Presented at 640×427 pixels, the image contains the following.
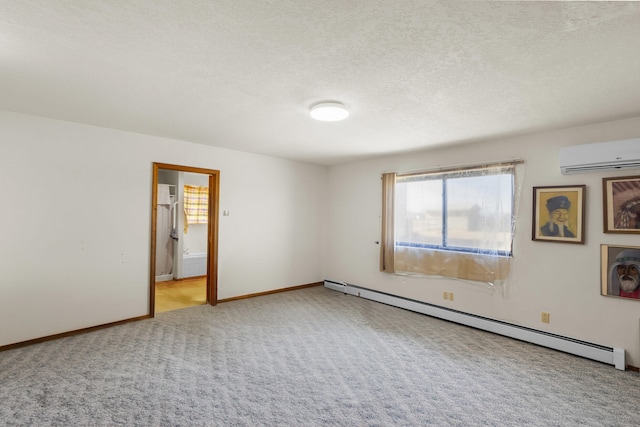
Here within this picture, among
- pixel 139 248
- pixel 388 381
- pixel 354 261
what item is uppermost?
pixel 139 248

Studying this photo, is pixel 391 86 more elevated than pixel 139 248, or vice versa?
pixel 391 86

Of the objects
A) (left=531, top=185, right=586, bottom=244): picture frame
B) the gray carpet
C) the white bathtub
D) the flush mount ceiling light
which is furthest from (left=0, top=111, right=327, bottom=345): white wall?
(left=531, top=185, right=586, bottom=244): picture frame

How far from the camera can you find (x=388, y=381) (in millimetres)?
2588

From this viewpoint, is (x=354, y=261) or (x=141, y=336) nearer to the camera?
(x=141, y=336)

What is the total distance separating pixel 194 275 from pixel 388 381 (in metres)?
5.24

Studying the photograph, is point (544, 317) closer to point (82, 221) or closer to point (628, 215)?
point (628, 215)

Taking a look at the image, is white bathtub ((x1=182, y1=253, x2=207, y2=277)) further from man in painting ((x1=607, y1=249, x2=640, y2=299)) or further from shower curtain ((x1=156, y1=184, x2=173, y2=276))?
man in painting ((x1=607, y1=249, x2=640, y2=299))

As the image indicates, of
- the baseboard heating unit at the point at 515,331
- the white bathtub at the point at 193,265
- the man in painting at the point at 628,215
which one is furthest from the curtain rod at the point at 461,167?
the white bathtub at the point at 193,265

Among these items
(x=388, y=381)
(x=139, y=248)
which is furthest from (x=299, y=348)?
(x=139, y=248)

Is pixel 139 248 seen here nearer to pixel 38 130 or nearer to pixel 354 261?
pixel 38 130

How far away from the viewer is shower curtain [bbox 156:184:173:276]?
6.49 m

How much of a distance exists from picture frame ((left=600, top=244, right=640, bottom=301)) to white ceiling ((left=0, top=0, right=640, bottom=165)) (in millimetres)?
1287

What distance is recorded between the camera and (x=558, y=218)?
3316 millimetres

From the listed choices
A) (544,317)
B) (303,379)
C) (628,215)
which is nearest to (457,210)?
(544,317)
